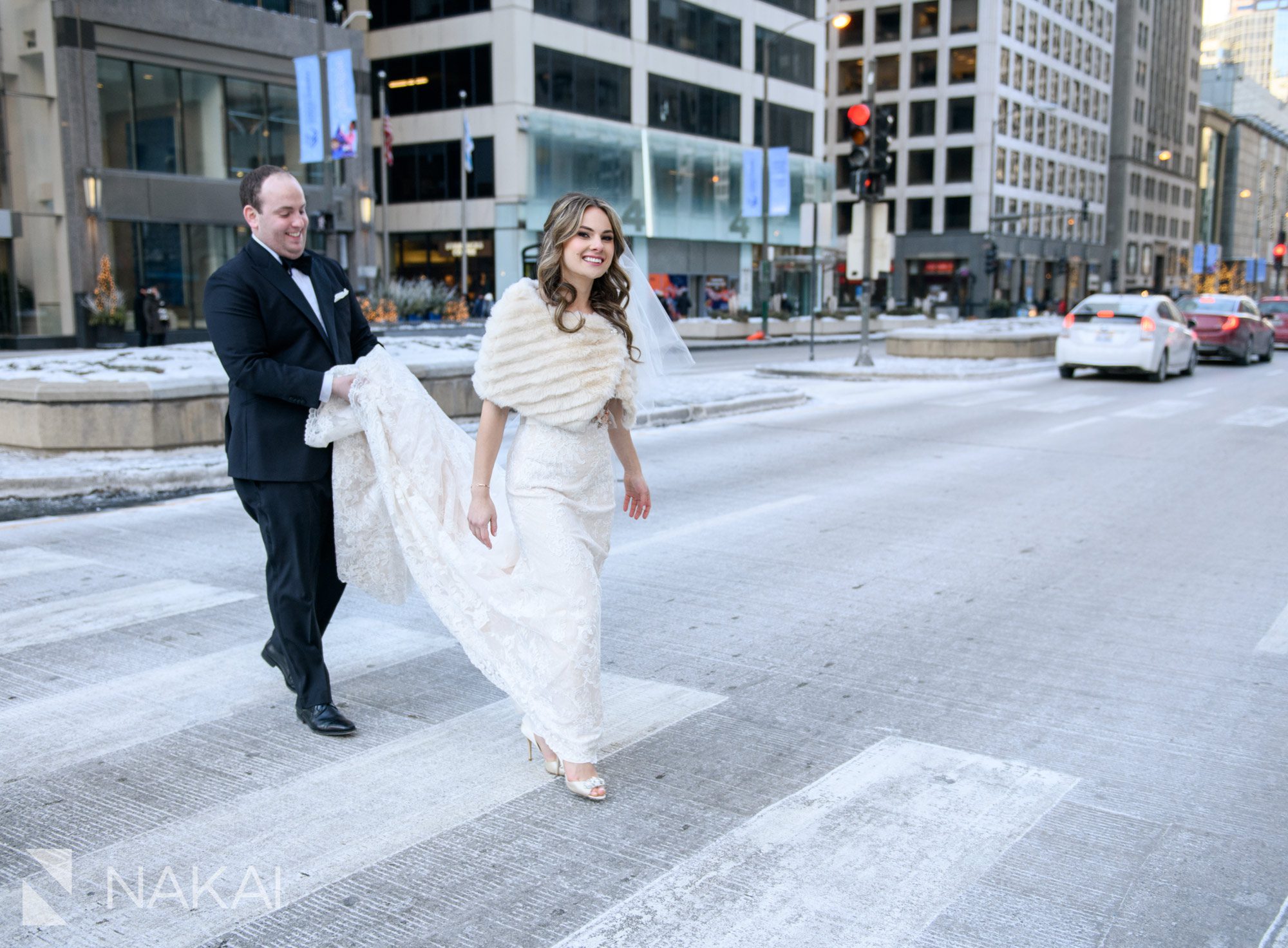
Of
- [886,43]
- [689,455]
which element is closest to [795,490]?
[689,455]

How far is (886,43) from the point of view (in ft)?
267

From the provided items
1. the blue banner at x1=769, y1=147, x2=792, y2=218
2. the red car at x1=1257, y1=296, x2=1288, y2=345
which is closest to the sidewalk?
the red car at x1=1257, y1=296, x2=1288, y2=345

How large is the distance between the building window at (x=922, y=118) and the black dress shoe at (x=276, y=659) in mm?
81487

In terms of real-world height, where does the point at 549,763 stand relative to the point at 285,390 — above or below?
below

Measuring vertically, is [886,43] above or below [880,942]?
above

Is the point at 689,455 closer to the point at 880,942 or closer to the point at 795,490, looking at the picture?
the point at 795,490

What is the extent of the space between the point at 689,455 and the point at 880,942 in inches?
370

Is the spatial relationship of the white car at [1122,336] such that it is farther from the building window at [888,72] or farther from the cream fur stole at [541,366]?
the building window at [888,72]

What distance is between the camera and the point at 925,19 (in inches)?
3152

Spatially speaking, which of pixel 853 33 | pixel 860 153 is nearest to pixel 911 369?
pixel 860 153

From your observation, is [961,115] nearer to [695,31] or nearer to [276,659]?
[695,31]

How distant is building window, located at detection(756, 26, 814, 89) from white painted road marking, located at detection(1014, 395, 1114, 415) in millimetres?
42593

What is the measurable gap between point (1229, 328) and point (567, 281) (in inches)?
1073

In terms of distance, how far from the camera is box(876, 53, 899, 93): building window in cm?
8138
